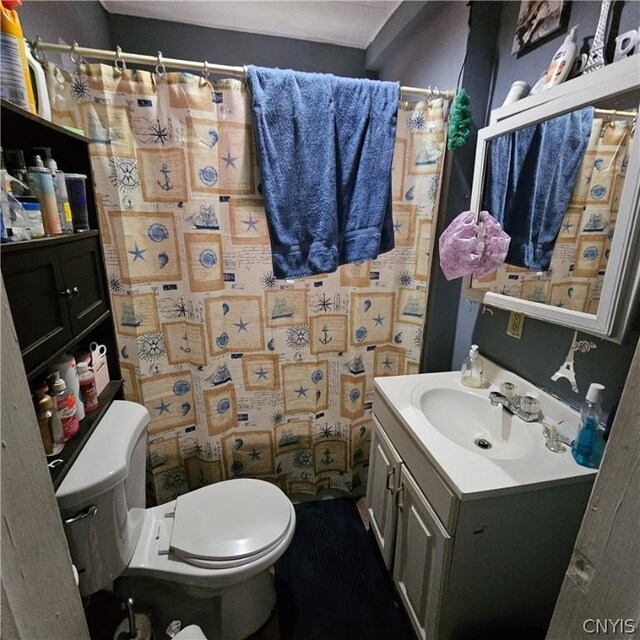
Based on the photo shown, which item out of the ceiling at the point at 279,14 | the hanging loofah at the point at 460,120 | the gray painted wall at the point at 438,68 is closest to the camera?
the hanging loofah at the point at 460,120

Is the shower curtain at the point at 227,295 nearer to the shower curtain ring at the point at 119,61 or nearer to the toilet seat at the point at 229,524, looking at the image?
the shower curtain ring at the point at 119,61

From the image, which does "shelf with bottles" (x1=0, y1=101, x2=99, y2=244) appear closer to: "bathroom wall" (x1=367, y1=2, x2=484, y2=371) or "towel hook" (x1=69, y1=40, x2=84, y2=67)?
"towel hook" (x1=69, y1=40, x2=84, y2=67)

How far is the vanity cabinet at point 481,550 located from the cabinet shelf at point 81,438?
0.94 m

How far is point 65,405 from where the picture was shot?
88cm

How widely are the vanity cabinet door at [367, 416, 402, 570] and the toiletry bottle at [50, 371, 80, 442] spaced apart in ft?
3.27

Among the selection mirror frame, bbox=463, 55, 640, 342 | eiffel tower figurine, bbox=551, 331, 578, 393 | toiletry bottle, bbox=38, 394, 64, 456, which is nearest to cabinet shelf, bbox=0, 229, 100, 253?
toiletry bottle, bbox=38, 394, 64, 456

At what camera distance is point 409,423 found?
112 cm

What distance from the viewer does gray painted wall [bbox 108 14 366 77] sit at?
195 centimetres

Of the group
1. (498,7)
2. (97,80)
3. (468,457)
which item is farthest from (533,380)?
(97,80)

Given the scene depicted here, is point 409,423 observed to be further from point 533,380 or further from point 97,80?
point 97,80

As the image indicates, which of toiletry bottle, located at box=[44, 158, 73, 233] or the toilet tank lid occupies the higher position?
toiletry bottle, located at box=[44, 158, 73, 233]

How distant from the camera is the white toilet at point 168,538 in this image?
2.92 ft

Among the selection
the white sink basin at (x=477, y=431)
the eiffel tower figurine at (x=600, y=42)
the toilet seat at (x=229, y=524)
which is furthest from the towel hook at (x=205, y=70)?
the toilet seat at (x=229, y=524)

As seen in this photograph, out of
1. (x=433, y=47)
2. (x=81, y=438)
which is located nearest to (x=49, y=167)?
(x=81, y=438)
